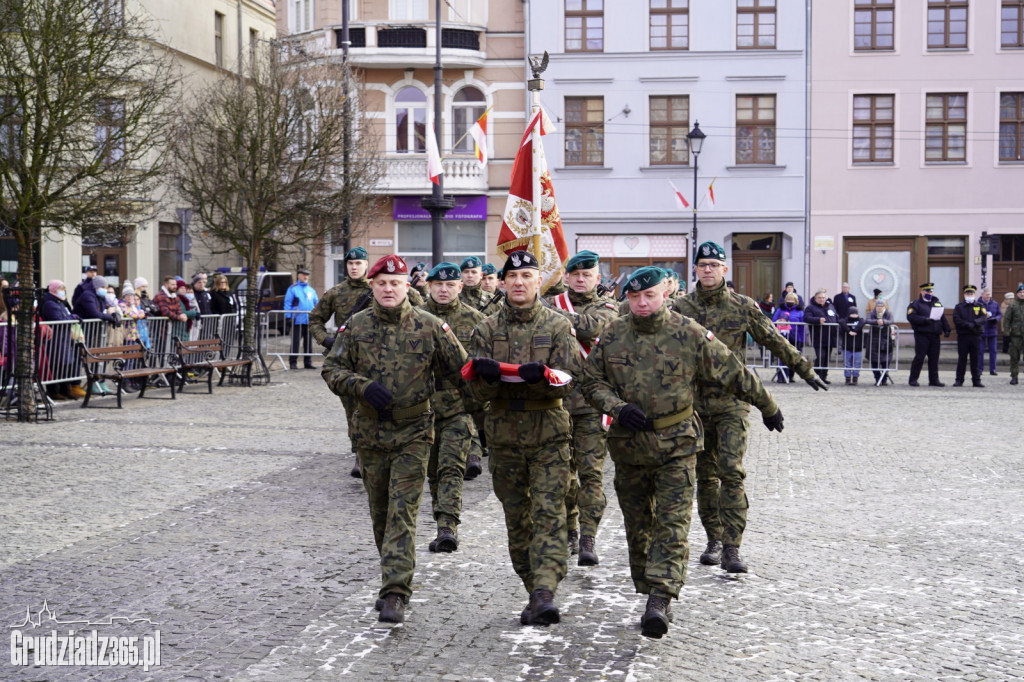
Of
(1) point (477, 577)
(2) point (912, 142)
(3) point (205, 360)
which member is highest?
(2) point (912, 142)

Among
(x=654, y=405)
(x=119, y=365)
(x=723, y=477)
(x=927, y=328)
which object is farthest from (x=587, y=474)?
(x=927, y=328)

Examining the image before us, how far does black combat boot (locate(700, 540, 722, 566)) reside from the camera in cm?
768

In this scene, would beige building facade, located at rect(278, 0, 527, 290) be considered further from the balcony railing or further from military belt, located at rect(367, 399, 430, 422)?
military belt, located at rect(367, 399, 430, 422)

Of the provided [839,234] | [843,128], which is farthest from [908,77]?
[839,234]

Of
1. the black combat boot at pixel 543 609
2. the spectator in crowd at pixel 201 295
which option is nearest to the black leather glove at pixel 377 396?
the black combat boot at pixel 543 609

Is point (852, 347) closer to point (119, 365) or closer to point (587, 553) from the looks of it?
point (119, 365)

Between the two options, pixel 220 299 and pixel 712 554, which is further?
pixel 220 299

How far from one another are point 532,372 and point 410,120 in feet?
104

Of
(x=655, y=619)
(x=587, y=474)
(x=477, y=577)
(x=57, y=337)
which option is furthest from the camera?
(x=57, y=337)

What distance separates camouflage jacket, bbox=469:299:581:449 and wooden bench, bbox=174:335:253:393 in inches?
519

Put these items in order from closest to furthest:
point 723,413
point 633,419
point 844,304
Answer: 1. point 633,419
2. point 723,413
3. point 844,304

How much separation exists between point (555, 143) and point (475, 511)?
27.2m

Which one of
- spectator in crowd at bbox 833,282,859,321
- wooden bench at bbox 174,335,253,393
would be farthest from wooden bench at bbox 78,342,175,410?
spectator in crowd at bbox 833,282,859,321

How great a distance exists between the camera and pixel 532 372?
20.2 ft
